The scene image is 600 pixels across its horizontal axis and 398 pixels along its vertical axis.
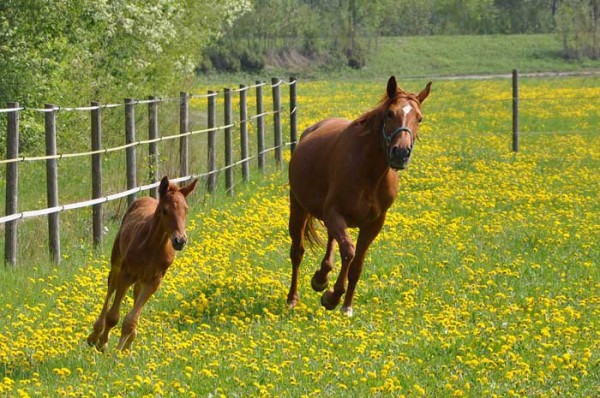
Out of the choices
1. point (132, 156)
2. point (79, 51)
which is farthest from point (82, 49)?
point (132, 156)

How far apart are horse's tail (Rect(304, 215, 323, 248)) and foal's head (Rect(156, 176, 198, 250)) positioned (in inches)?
125

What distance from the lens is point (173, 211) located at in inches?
358

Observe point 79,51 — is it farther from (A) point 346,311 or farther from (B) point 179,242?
(B) point 179,242

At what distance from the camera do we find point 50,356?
899 cm

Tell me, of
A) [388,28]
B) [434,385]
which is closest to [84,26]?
[434,385]

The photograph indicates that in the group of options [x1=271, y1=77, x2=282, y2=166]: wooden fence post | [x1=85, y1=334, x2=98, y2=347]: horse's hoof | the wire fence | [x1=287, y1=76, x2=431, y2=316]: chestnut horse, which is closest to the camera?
[x1=85, y1=334, x2=98, y2=347]: horse's hoof

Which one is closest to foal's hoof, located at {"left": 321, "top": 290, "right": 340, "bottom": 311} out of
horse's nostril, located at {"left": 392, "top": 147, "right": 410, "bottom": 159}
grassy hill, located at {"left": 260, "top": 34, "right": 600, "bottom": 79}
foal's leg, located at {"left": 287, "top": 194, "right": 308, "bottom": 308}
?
foal's leg, located at {"left": 287, "top": 194, "right": 308, "bottom": 308}

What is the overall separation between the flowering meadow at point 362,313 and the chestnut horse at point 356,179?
1.21 feet

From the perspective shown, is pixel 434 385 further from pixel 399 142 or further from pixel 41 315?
pixel 41 315

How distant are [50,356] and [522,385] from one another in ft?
11.0

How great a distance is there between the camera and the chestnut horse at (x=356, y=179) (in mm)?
10586

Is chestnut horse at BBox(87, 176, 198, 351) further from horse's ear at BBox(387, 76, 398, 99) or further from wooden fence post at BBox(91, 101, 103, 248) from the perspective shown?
wooden fence post at BBox(91, 101, 103, 248)

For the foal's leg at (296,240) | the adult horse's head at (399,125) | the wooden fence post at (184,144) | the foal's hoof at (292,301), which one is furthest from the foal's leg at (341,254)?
the wooden fence post at (184,144)

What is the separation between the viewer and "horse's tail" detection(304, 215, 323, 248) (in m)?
12.4
